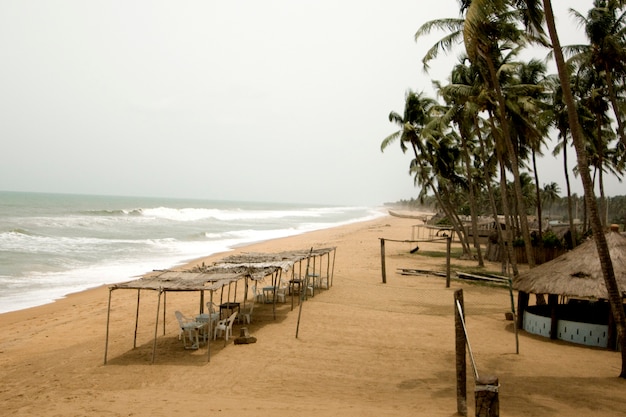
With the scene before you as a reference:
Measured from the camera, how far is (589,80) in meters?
18.9

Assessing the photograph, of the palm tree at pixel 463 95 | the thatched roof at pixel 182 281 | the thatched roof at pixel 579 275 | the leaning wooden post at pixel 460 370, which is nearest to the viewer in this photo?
the leaning wooden post at pixel 460 370

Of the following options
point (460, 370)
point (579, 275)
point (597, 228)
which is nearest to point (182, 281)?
point (460, 370)

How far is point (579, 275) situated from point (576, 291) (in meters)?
0.57

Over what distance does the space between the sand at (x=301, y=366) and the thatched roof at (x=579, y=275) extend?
125 cm

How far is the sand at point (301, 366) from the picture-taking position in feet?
23.7

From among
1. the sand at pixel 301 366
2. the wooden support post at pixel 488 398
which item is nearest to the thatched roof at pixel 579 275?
the sand at pixel 301 366

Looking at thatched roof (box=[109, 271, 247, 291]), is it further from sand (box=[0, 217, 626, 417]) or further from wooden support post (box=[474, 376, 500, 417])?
wooden support post (box=[474, 376, 500, 417])

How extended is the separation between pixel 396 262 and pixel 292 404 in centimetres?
1798

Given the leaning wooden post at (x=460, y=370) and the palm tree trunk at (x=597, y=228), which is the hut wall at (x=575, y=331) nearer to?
the palm tree trunk at (x=597, y=228)

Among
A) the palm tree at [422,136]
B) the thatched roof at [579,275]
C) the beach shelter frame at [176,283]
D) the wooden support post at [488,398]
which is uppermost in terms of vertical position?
the palm tree at [422,136]

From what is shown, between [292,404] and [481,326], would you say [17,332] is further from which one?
[481,326]

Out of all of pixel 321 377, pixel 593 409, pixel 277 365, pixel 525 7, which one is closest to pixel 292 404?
pixel 321 377

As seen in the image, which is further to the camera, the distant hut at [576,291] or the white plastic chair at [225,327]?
the white plastic chair at [225,327]

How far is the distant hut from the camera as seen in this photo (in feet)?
34.0
